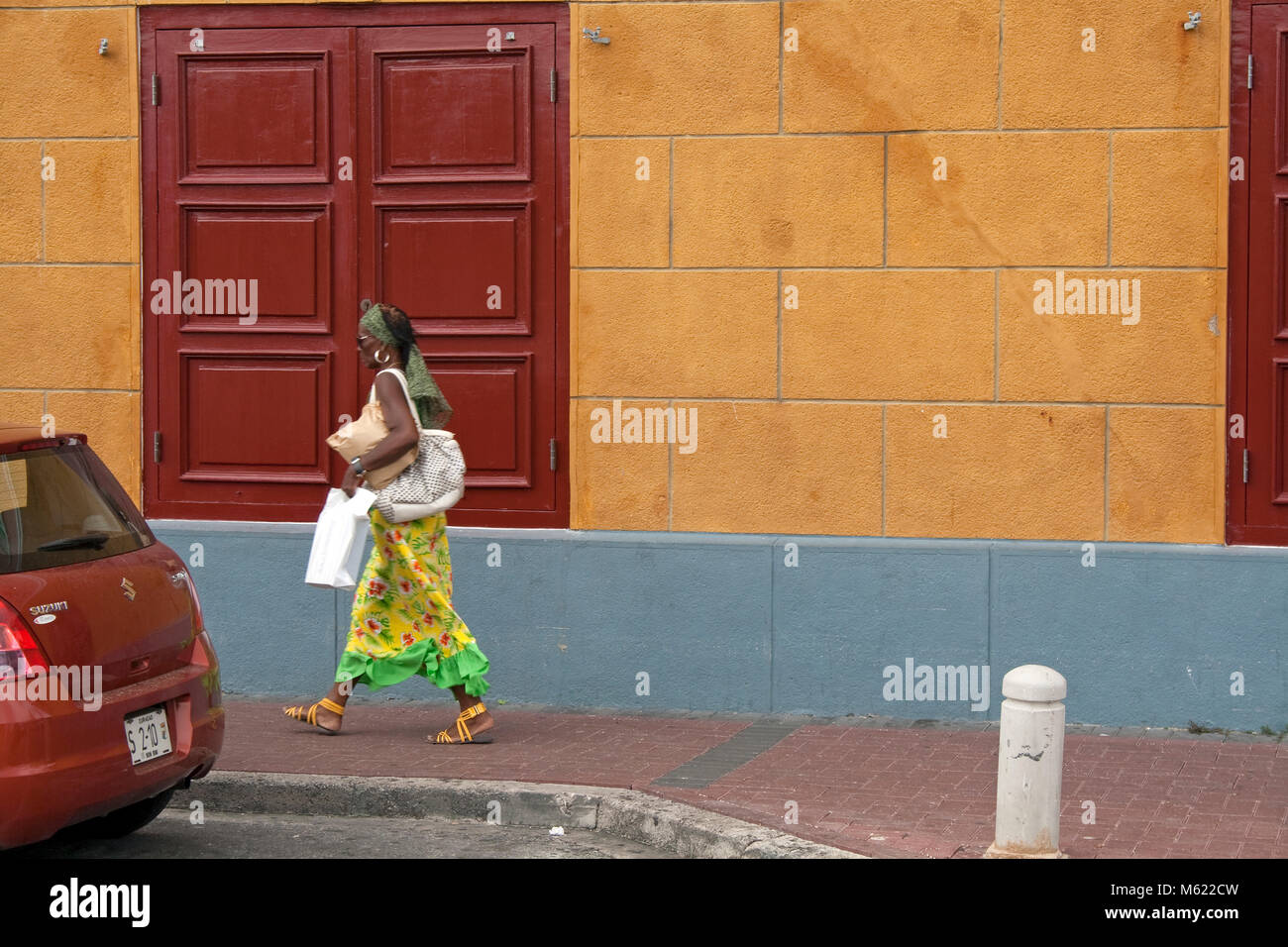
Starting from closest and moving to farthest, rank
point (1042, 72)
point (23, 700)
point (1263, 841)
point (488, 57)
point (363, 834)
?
1. point (23, 700)
2. point (1263, 841)
3. point (363, 834)
4. point (1042, 72)
5. point (488, 57)

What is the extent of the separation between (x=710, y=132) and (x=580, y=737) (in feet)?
10.3

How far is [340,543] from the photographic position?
736cm

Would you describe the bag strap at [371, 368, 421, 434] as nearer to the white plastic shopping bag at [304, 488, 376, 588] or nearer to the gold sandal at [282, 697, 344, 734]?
the white plastic shopping bag at [304, 488, 376, 588]

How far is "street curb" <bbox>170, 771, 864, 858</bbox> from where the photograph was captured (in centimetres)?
648

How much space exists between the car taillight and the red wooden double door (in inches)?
152

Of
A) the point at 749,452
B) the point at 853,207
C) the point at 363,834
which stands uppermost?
the point at 853,207

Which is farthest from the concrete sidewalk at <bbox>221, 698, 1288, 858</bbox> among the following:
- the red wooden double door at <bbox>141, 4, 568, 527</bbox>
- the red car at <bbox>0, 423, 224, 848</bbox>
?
the red car at <bbox>0, 423, 224, 848</bbox>

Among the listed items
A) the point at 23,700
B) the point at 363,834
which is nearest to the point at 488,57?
the point at 363,834

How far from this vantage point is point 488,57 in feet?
28.7

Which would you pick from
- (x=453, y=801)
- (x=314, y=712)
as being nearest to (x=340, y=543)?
(x=314, y=712)

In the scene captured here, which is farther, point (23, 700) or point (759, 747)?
point (759, 747)

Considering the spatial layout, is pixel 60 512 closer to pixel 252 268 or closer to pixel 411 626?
pixel 411 626
